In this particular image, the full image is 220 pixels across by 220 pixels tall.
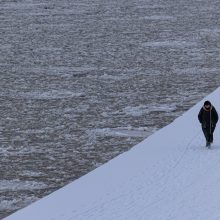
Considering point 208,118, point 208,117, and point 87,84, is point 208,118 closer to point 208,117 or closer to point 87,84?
point 208,117

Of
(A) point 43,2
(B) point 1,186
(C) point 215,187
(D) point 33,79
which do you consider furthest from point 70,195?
(A) point 43,2

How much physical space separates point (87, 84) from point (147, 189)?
8.52 metres

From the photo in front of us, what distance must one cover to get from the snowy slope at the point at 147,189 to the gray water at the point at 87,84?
371 mm

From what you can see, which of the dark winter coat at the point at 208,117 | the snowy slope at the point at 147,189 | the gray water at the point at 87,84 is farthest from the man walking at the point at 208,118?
the gray water at the point at 87,84

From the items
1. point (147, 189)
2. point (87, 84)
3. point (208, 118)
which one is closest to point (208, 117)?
point (208, 118)

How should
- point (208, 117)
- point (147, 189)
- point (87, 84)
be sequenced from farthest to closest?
point (87, 84), point (208, 117), point (147, 189)

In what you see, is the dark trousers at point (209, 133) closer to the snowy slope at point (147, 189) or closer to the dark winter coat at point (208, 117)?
the dark winter coat at point (208, 117)

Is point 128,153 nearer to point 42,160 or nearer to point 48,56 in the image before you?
point 42,160

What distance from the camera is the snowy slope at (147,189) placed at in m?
8.77

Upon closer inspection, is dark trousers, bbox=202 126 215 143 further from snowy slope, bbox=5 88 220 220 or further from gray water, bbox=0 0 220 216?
gray water, bbox=0 0 220 216

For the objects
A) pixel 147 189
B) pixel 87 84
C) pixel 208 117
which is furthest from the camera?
pixel 87 84

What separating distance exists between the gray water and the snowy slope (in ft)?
1.22

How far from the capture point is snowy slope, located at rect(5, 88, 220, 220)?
877cm

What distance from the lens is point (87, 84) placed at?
18.0 metres
